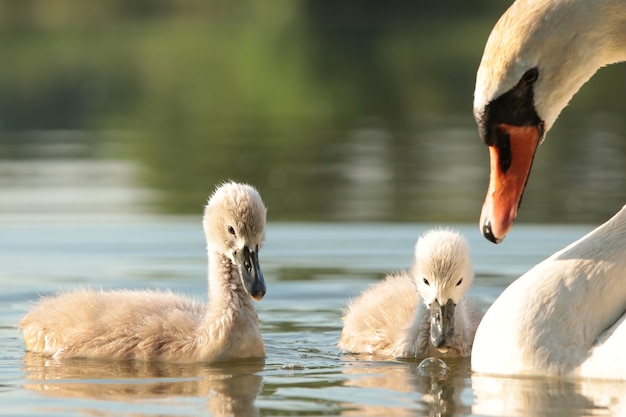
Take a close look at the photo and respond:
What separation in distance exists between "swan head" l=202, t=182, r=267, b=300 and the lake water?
0.47m

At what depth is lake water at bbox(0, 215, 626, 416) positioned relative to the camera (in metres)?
6.64

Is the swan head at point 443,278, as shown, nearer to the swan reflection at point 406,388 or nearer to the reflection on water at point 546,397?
the swan reflection at point 406,388

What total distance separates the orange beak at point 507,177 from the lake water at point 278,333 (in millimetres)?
743

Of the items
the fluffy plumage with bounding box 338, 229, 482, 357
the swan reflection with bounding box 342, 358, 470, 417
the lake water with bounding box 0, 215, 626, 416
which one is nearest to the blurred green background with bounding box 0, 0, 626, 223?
the lake water with bounding box 0, 215, 626, 416

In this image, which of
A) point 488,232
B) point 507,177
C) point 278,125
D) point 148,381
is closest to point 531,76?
point 507,177

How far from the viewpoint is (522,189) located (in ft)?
23.7

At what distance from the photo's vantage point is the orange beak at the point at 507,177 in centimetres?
709

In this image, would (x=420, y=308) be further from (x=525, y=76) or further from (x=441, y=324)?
(x=525, y=76)

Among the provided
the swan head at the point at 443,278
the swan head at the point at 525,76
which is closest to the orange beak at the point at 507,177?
the swan head at the point at 525,76

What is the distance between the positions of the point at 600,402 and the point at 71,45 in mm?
40563

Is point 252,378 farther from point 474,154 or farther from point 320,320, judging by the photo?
point 474,154

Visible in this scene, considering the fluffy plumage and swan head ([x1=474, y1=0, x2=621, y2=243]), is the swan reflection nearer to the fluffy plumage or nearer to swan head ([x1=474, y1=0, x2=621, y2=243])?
the fluffy plumage

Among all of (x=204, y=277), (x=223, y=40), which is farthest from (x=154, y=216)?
(x=223, y=40)

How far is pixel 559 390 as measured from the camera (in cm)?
688
